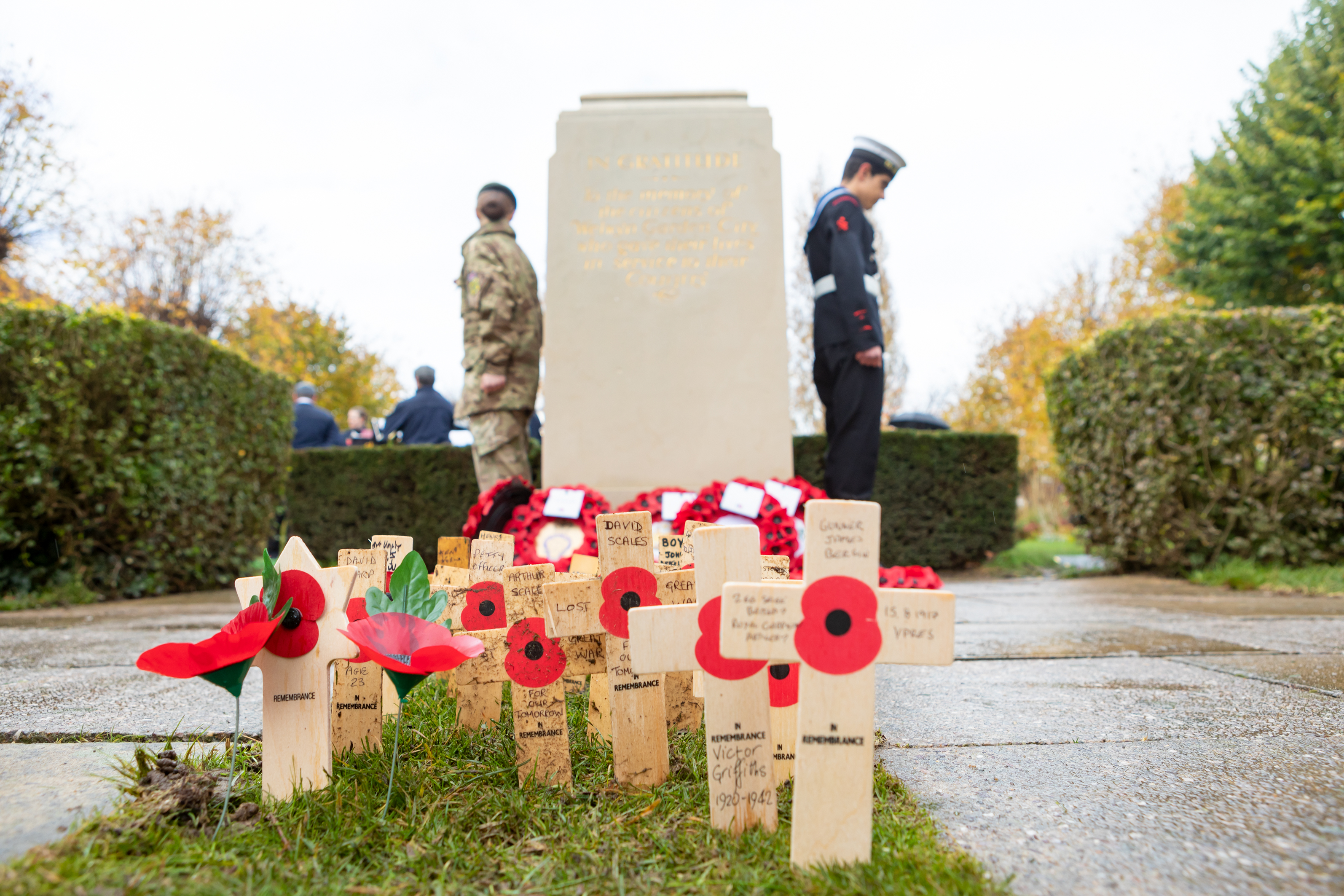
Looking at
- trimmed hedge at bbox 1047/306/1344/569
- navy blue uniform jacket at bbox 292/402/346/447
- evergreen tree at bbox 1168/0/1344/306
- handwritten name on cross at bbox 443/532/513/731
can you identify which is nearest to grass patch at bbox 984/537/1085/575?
trimmed hedge at bbox 1047/306/1344/569

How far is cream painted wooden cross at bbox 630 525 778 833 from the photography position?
4.26 feet

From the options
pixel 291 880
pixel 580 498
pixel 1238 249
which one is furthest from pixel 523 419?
pixel 1238 249

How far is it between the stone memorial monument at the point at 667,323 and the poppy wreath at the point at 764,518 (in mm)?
436

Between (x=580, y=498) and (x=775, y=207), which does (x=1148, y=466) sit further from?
(x=580, y=498)

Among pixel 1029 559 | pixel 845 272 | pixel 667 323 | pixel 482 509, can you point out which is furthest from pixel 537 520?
pixel 1029 559

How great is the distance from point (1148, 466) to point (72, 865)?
6.56 metres

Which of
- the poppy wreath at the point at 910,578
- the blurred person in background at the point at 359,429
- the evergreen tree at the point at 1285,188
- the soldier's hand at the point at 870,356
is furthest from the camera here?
the evergreen tree at the point at 1285,188

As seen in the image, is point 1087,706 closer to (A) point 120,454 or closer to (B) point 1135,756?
(B) point 1135,756

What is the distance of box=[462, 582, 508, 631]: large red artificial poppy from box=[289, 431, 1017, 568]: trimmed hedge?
207 inches

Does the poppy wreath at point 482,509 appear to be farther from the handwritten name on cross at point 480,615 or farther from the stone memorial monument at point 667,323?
the handwritten name on cross at point 480,615

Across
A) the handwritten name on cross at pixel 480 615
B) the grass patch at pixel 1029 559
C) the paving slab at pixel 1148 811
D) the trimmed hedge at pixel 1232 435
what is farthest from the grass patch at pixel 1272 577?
the handwritten name on cross at pixel 480 615

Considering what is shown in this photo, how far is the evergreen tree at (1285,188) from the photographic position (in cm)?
1222

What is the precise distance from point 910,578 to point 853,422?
947 mm

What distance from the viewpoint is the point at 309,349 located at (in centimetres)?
2323
